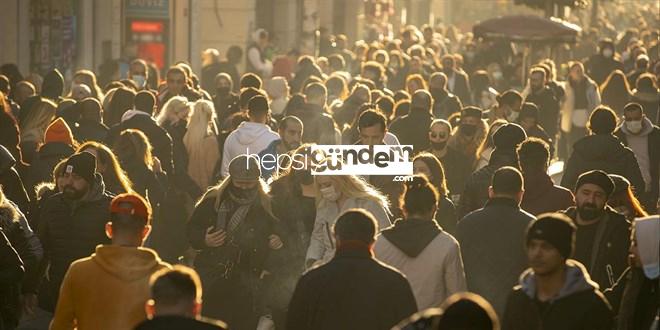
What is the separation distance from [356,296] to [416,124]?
912cm

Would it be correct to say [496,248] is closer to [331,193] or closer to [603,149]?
[331,193]

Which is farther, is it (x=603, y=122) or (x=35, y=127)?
(x=35, y=127)

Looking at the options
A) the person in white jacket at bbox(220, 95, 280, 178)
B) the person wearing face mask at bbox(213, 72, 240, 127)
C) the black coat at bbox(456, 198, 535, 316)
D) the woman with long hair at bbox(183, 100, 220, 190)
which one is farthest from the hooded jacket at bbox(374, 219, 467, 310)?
the person wearing face mask at bbox(213, 72, 240, 127)

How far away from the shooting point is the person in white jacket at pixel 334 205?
462 inches

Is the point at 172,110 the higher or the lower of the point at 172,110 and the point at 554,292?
the lower

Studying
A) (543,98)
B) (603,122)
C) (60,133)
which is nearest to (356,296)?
(60,133)

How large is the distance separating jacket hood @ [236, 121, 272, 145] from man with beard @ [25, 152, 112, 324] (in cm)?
456

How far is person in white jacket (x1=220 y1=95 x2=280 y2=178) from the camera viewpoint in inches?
613

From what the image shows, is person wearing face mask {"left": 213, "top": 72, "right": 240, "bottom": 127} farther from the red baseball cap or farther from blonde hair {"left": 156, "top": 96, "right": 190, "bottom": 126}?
the red baseball cap

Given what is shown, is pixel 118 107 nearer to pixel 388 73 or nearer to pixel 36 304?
pixel 36 304

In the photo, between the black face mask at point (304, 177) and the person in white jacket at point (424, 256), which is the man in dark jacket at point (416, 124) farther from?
the person in white jacket at point (424, 256)

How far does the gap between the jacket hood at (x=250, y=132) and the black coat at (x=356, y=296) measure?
22.2 feet

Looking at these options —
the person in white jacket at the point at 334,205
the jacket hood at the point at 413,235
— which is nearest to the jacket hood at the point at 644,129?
the person in white jacket at the point at 334,205

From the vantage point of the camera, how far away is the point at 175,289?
7254 millimetres
